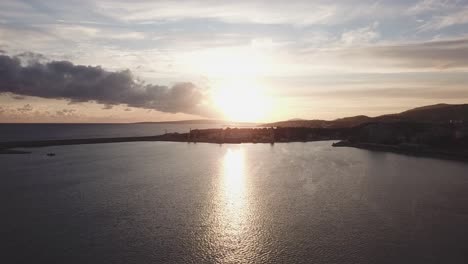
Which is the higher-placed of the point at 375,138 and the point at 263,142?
the point at 375,138

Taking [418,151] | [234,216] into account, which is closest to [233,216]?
[234,216]

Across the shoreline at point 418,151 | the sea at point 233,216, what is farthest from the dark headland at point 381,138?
the sea at point 233,216

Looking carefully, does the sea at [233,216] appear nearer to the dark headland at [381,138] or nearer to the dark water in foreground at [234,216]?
the dark water in foreground at [234,216]

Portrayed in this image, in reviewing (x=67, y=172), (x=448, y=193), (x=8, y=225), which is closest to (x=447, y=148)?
(x=448, y=193)

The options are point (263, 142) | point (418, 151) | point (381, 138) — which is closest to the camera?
point (418, 151)

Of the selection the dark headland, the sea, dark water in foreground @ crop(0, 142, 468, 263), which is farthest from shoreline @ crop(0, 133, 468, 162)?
dark water in foreground @ crop(0, 142, 468, 263)

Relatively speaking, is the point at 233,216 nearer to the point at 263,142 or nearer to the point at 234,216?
the point at 234,216

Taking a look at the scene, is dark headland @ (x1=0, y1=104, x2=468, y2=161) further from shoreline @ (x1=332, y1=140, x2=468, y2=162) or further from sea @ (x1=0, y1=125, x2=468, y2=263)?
sea @ (x1=0, y1=125, x2=468, y2=263)

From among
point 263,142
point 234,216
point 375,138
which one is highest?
point 375,138
